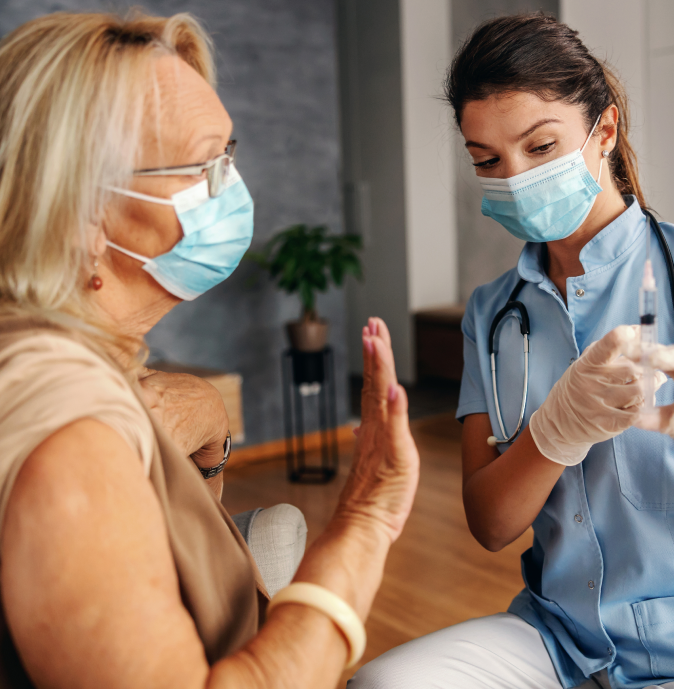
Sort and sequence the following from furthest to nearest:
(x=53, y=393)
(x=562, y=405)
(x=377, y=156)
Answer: (x=377, y=156), (x=562, y=405), (x=53, y=393)

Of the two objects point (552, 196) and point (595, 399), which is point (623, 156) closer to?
point (552, 196)

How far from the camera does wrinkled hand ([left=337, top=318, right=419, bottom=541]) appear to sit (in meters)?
0.74

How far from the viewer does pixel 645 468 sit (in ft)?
3.60

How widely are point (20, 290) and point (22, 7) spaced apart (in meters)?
3.06

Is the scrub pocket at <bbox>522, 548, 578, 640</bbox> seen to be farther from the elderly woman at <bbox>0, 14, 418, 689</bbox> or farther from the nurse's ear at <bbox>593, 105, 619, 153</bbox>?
the nurse's ear at <bbox>593, 105, 619, 153</bbox>

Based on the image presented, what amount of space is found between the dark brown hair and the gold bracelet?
2.90 feet

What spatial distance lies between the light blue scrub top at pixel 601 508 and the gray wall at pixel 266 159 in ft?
8.89

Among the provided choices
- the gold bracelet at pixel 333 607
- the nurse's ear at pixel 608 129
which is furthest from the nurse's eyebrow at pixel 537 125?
the gold bracelet at pixel 333 607

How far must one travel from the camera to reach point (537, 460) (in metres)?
1.11

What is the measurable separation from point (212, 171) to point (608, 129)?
2.48 feet

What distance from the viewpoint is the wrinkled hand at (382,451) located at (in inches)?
29.2

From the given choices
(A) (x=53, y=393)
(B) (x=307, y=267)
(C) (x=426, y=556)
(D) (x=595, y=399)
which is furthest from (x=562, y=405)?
(B) (x=307, y=267)

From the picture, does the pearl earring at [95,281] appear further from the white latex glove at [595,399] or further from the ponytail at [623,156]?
the ponytail at [623,156]

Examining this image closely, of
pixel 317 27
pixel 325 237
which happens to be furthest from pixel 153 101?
pixel 317 27
